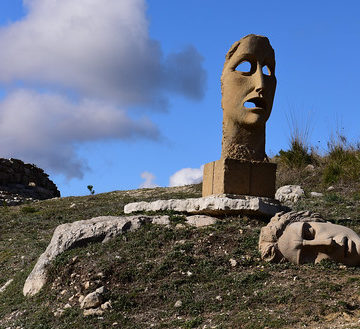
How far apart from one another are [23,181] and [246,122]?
15758 mm

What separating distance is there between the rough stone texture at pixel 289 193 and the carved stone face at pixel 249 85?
4235 millimetres

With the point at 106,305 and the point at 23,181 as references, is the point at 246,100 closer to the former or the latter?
the point at 106,305

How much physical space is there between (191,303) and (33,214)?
30.1ft

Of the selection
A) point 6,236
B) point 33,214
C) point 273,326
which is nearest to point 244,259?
point 273,326

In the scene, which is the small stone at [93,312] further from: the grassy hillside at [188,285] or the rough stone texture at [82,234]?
the rough stone texture at [82,234]

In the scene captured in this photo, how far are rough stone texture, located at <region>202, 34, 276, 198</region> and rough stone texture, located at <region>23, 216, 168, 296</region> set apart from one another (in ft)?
4.82

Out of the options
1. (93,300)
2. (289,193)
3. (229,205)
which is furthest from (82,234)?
(289,193)

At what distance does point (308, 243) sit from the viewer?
24.6 ft

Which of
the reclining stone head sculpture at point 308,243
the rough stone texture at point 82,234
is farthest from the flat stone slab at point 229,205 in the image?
the reclining stone head sculpture at point 308,243

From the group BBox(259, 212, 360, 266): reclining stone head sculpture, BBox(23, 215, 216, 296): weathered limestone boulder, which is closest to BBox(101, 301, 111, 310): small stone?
BBox(23, 215, 216, 296): weathered limestone boulder

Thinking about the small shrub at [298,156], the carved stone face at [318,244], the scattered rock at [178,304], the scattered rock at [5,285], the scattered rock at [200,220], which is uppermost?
the small shrub at [298,156]

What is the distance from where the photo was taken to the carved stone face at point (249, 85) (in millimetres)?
9719

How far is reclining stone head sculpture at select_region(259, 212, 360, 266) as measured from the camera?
24.4ft

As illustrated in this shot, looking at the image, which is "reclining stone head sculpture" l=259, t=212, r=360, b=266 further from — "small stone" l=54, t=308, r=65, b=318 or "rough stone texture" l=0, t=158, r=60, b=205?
"rough stone texture" l=0, t=158, r=60, b=205
